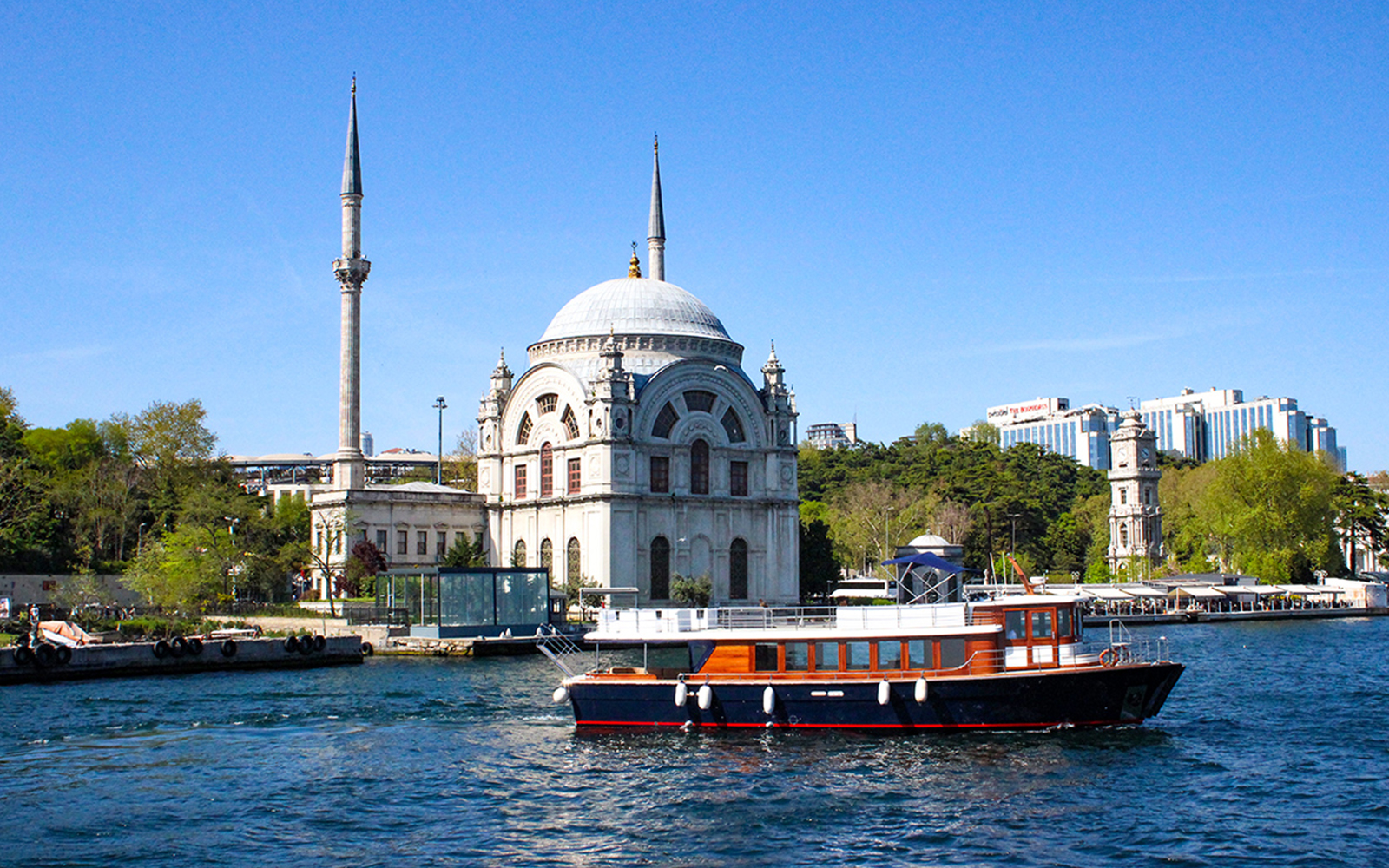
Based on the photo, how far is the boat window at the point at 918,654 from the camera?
29.3 metres

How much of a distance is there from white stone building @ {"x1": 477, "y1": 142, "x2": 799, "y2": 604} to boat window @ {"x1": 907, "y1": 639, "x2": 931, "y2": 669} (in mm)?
37223

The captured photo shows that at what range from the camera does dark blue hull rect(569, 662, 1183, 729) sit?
1126 inches

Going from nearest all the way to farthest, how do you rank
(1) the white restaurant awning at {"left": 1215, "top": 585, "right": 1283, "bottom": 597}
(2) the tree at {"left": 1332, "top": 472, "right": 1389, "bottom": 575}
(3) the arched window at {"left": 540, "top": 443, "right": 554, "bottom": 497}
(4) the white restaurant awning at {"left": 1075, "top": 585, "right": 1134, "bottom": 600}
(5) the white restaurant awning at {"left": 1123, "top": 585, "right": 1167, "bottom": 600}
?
(3) the arched window at {"left": 540, "top": 443, "right": 554, "bottom": 497}
(4) the white restaurant awning at {"left": 1075, "top": 585, "right": 1134, "bottom": 600}
(5) the white restaurant awning at {"left": 1123, "top": 585, "right": 1167, "bottom": 600}
(1) the white restaurant awning at {"left": 1215, "top": 585, "right": 1283, "bottom": 597}
(2) the tree at {"left": 1332, "top": 472, "right": 1389, "bottom": 575}

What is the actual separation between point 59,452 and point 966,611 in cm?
6472

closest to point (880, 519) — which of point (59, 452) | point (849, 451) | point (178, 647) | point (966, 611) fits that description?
point (849, 451)

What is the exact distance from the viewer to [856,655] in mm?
29594

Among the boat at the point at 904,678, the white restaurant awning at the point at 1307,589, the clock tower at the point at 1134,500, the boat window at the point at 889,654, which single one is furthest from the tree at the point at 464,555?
the clock tower at the point at 1134,500

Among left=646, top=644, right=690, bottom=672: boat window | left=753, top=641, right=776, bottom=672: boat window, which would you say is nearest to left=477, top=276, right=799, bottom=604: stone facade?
left=646, top=644, right=690, bottom=672: boat window

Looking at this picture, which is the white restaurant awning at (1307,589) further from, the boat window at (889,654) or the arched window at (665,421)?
the boat window at (889,654)

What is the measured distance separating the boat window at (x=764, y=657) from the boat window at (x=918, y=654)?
2797 millimetres

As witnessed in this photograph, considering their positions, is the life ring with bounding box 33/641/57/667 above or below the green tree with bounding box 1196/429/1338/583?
below

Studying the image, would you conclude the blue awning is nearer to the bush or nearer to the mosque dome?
the bush

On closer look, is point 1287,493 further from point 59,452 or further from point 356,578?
point 59,452

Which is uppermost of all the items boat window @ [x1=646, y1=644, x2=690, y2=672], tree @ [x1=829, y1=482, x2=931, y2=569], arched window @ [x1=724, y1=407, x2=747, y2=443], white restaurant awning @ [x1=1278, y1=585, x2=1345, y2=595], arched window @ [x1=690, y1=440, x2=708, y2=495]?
arched window @ [x1=724, y1=407, x2=747, y2=443]
